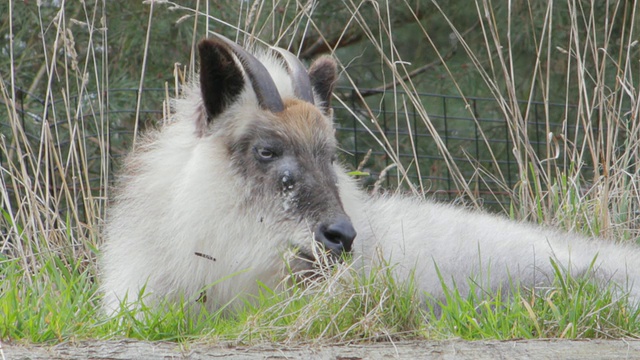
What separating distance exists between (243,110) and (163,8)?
6020 mm

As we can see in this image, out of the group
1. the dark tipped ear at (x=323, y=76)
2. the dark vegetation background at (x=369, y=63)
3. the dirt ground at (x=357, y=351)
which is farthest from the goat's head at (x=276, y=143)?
the dark vegetation background at (x=369, y=63)

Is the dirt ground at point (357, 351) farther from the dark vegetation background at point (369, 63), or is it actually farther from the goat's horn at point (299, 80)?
the dark vegetation background at point (369, 63)

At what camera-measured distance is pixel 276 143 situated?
4.47m

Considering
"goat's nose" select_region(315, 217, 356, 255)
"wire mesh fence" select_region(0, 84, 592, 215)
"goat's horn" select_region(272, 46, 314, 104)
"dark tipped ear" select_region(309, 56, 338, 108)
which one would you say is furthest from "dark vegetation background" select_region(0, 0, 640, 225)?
"goat's nose" select_region(315, 217, 356, 255)

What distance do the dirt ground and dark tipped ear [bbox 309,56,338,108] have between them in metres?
1.98

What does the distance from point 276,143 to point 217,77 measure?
45 cm

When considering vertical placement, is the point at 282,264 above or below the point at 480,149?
above

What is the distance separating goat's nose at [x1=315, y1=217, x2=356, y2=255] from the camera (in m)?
4.16

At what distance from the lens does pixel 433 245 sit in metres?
4.88

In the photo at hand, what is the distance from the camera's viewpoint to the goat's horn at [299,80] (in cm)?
483

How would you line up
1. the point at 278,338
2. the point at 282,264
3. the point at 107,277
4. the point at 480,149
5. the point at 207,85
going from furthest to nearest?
1. the point at 480,149
2. the point at 107,277
3. the point at 207,85
4. the point at 282,264
5. the point at 278,338

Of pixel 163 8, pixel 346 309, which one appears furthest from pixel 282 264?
pixel 163 8

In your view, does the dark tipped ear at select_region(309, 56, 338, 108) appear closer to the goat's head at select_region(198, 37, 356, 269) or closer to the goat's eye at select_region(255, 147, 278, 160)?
the goat's head at select_region(198, 37, 356, 269)

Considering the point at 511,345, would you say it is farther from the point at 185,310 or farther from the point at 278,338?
the point at 185,310
